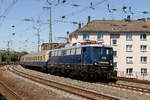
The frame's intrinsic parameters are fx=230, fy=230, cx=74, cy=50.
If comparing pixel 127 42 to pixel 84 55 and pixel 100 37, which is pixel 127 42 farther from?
pixel 84 55

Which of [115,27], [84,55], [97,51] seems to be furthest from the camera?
[115,27]

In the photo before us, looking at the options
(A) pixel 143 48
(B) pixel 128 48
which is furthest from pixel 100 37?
(A) pixel 143 48

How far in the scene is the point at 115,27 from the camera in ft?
164

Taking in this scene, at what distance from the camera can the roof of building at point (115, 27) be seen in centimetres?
4812

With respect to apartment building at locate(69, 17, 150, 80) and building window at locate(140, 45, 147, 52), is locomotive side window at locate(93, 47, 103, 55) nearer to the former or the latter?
apartment building at locate(69, 17, 150, 80)

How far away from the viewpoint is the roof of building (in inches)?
1895

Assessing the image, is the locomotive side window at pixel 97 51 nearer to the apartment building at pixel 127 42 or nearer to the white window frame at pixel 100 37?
the apartment building at pixel 127 42

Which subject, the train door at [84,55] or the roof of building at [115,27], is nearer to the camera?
the train door at [84,55]

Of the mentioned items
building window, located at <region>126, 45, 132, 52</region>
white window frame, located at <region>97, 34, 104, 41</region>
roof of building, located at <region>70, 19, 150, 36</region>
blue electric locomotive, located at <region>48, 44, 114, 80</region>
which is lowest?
blue electric locomotive, located at <region>48, 44, 114, 80</region>

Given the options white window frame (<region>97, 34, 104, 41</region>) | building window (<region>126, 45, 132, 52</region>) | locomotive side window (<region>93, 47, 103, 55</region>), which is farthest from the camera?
white window frame (<region>97, 34, 104, 41</region>)

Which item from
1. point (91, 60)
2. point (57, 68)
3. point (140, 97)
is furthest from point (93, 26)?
point (140, 97)

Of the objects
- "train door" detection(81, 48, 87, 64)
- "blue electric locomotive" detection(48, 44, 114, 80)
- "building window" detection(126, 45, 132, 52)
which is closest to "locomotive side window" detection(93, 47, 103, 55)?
"blue electric locomotive" detection(48, 44, 114, 80)

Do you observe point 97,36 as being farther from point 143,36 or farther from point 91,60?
point 91,60

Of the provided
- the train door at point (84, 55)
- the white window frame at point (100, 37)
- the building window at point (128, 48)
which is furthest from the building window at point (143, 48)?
the train door at point (84, 55)
